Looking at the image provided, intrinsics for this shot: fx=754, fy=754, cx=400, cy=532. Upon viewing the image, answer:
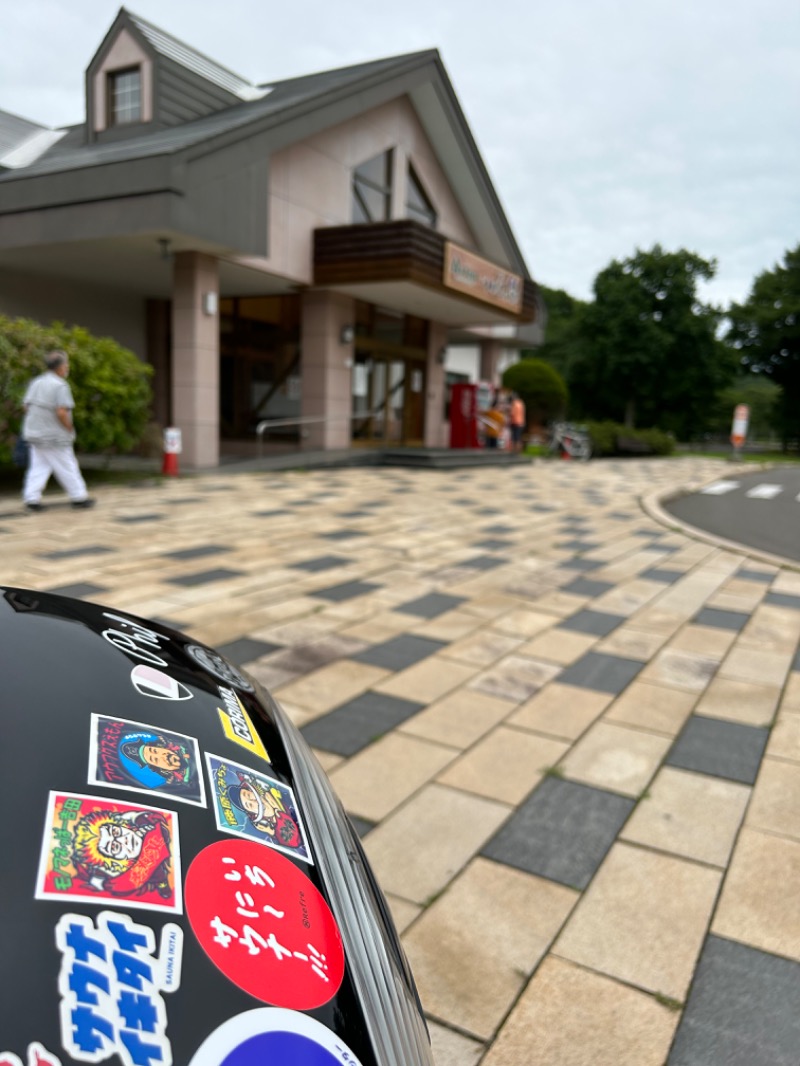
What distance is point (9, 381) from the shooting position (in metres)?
9.27

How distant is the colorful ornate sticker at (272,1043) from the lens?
29.9 inches

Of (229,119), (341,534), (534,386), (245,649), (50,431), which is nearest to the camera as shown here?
(245,649)

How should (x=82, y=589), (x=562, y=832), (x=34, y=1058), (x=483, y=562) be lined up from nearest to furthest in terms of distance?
(x=34, y=1058) < (x=562, y=832) < (x=82, y=589) < (x=483, y=562)

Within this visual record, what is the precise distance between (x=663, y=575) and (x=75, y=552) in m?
5.02

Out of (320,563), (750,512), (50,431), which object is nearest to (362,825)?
(320,563)

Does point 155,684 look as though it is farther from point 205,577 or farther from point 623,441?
point 623,441

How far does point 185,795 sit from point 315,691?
259 cm

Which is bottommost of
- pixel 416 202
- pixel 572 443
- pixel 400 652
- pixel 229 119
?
pixel 400 652

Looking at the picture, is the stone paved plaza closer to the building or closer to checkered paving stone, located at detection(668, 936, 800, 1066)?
checkered paving stone, located at detection(668, 936, 800, 1066)

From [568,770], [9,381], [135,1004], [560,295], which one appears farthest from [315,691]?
[560,295]

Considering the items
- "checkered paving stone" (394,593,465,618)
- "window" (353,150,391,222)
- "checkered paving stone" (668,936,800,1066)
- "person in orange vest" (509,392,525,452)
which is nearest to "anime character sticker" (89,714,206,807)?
"checkered paving stone" (668,936,800,1066)

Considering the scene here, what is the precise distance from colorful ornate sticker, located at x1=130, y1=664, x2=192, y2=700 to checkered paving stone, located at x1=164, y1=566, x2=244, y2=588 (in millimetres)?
4176

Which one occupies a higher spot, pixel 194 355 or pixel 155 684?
pixel 194 355

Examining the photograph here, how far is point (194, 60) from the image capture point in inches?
643
